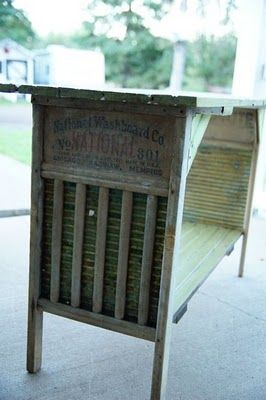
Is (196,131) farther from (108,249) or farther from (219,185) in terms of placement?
(219,185)

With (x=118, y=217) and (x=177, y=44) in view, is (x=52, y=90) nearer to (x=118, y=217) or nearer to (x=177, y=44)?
(x=118, y=217)

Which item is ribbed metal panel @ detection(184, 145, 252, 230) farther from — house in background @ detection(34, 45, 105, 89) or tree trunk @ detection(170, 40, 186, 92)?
tree trunk @ detection(170, 40, 186, 92)

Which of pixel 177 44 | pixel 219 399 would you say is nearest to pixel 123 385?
pixel 219 399

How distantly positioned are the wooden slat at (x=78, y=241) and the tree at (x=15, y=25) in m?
3.84

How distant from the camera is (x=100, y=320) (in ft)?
5.77

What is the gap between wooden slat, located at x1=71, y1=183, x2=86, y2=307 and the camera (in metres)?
1.70

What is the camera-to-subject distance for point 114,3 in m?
9.79

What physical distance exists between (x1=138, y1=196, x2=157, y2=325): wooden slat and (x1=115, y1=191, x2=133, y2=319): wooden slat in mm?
71

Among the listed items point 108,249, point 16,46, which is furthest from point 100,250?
point 16,46

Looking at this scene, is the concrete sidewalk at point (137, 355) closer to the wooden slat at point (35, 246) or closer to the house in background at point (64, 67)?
the wooden slat at point (35, 246)

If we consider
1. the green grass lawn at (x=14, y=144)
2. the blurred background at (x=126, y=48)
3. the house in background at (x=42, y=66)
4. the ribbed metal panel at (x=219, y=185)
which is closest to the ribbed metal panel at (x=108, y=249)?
the blurred background at (x=126, y=48)

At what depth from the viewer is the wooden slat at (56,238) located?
5.66 feet

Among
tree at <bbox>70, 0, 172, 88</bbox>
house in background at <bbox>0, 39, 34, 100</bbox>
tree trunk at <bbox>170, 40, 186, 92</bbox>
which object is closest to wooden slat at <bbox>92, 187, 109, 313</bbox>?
house in background at <bbox>0, 39, 34, 100</bbox>

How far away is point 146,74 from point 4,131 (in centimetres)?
763
